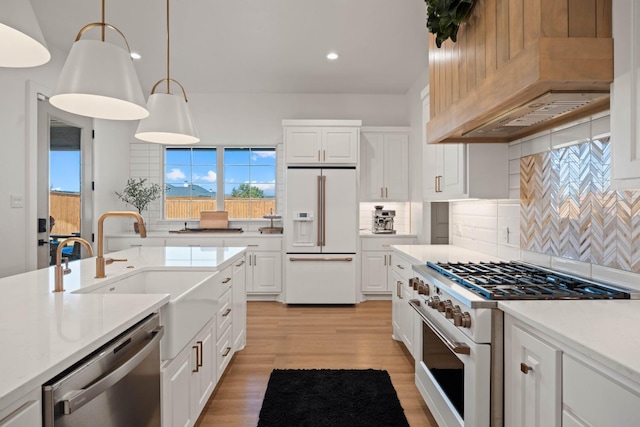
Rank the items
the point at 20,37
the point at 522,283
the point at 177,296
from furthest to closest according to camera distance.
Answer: the point at 177,296, the point at 522,283, the point at 20,37

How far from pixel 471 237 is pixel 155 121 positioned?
2623 mm

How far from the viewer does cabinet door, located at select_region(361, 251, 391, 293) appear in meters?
4.75

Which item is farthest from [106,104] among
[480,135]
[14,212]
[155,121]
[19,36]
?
[14,212]

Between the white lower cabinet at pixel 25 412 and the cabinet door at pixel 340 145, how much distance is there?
3.99m

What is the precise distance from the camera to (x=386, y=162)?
194 inches

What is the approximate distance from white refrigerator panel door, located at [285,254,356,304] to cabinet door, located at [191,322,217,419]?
2287mm

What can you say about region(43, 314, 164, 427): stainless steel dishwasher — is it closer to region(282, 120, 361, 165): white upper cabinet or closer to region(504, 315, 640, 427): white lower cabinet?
region(504, 315, 640, 427): white lower cabinet

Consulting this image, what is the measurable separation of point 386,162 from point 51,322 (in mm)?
4325

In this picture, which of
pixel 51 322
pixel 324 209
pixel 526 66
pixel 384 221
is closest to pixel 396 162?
pixel 384 221

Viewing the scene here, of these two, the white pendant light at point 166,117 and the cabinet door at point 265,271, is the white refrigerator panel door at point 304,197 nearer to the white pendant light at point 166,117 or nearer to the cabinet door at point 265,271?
the cabinet door at point 265,271

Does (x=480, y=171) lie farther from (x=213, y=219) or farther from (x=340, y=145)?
(x=213, y=219)

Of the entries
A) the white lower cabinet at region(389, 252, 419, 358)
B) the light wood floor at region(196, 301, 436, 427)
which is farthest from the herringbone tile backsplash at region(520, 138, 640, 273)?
the light wood floor at region(196, 301, 436, 427)

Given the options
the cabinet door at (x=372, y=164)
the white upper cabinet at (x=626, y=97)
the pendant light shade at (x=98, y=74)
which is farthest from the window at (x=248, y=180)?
the white upper cabinet at (x=626, y=97)

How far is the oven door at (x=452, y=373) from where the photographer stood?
1447mm
